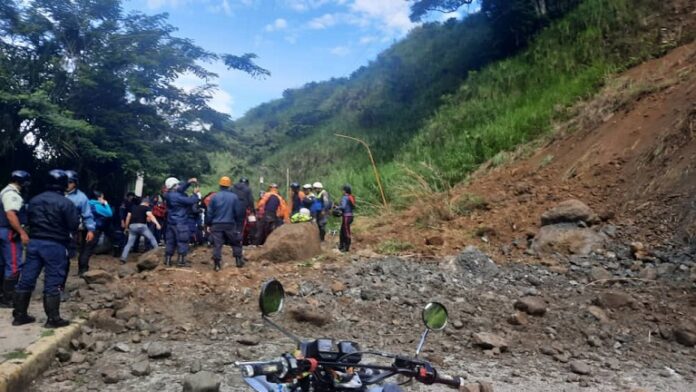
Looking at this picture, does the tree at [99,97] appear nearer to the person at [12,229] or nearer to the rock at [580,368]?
the person at [12,229]

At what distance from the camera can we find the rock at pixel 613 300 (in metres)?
6.20

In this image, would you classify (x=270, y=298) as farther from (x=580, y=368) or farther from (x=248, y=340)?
(x=580, y=368)

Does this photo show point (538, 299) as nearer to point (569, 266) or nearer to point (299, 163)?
point (569, 266)

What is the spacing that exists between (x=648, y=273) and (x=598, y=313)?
132 cm

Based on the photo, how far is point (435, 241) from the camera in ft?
30.8

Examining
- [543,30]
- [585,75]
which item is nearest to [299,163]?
[543,30]

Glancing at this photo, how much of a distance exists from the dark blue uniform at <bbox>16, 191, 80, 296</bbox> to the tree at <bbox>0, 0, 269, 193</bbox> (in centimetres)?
571

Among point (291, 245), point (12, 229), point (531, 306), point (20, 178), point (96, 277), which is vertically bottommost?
point (531, 306)

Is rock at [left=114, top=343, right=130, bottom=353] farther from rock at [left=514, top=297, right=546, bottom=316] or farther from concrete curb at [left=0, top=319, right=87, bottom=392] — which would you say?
rock at [left=514, top=297, right=546, bottom=316]

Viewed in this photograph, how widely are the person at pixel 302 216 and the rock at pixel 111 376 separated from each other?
6.08 metres

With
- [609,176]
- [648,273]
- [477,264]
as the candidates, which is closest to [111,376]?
[477,264]

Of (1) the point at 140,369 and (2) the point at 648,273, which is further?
(2) the point at 648,273

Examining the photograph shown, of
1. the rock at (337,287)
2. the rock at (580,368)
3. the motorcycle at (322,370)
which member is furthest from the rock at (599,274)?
the motorcycle at (322,370)

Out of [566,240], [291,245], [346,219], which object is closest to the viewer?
[566,240]
